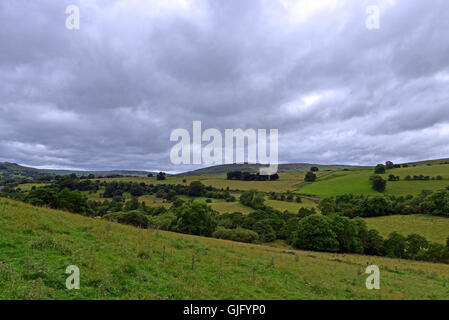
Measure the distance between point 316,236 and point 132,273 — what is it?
41347 millimetres

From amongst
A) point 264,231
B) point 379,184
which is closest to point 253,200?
point 264,231

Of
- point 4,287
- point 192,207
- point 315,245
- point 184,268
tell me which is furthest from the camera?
point 192,207

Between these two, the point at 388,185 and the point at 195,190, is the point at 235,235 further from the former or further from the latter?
the point at 388,185

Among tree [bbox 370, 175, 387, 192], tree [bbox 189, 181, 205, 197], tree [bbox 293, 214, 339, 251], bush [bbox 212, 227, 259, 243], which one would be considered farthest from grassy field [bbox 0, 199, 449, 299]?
tree [bbox 370, 175, 387, 192]

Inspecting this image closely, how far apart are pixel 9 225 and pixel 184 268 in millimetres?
9335

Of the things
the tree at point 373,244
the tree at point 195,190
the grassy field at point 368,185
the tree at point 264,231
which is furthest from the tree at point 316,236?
the tree at point 195,190

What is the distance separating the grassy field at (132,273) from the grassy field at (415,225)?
55930 mm

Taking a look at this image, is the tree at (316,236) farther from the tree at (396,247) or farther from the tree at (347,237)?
the tree at (396,247)

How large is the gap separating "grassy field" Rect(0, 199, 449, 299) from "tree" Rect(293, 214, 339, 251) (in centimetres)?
2777

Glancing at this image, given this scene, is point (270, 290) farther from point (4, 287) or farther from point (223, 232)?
point (223, 232)

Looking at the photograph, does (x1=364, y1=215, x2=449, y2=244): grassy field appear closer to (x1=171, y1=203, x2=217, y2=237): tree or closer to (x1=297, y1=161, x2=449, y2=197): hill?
(x1=297, y1=161, x2=449, y2=197): hill
